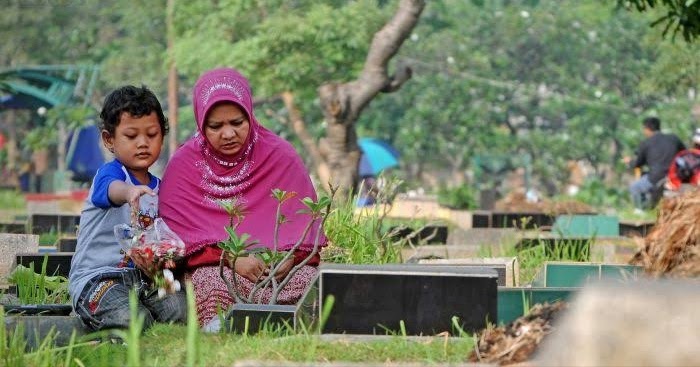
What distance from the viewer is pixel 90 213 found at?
271 inches

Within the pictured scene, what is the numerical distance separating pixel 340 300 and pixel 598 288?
6.37 ft

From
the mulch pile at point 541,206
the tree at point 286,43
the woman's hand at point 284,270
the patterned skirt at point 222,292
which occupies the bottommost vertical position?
the mulch pile at point 541,206

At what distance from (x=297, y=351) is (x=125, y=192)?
173 centimetres

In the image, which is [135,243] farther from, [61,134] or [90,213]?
[61,134]

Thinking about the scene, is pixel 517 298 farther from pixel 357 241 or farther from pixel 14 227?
pixel 14 227

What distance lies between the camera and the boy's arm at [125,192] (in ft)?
21.1

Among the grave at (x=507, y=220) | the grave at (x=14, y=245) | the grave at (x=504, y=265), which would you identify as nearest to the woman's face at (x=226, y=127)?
the grave at (x=504, y=265)

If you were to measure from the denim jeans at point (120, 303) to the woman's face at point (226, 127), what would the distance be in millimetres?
719

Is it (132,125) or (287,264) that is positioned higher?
(132,125)

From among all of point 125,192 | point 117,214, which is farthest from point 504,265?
point 125,192

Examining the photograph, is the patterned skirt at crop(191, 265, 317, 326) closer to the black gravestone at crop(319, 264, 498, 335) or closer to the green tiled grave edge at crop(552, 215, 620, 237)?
the black gravestone at crop(319, 264, 498, 335)

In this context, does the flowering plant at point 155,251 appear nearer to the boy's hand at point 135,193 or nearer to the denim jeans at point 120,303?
the denim jeans at point 120,303

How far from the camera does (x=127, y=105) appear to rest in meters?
6.82

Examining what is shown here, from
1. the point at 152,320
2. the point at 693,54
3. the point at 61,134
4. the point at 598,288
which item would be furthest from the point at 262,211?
the point at 61,134
